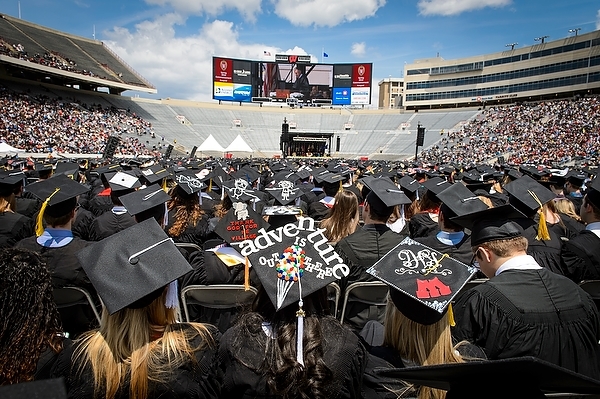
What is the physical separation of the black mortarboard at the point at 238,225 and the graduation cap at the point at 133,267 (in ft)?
4.78

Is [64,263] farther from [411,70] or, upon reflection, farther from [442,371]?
[411,70]

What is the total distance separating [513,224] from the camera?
8.84 feet

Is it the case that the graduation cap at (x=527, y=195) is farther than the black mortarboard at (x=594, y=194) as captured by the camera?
Yes

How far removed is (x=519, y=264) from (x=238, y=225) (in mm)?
2235

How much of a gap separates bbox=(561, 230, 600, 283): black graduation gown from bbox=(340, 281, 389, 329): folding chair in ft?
5.20

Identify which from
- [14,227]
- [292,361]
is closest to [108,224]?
[14,227]

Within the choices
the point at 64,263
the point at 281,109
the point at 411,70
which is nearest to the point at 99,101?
the point at 281,109

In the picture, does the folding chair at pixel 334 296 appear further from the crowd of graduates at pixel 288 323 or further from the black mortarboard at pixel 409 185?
the black mortarboard at pixel 409 185

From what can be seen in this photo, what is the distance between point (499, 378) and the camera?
3.84 ft

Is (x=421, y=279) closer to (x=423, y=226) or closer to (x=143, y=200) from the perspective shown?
(x=143, y=200)

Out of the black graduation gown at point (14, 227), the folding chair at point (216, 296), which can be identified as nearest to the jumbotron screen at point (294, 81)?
the black graduation gown at point (14, 227)

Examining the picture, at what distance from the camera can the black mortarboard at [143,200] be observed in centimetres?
417

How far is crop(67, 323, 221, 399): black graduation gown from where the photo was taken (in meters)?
1.69

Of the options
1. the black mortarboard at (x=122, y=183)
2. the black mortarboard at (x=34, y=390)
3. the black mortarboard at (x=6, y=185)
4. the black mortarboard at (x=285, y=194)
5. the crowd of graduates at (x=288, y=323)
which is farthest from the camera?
the black mortarboard at (x=285, y=194)
